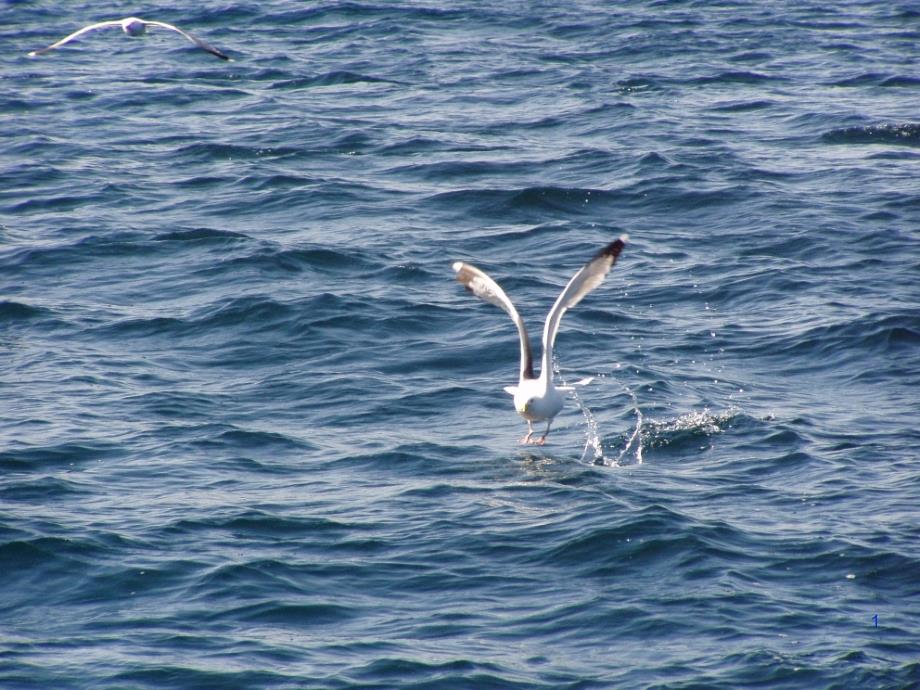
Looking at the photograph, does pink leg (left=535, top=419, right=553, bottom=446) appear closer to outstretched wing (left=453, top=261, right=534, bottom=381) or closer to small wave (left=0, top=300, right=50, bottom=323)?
outstretched wing (left=453, top=261, right=534, bottom=381)

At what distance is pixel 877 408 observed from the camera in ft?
51.4

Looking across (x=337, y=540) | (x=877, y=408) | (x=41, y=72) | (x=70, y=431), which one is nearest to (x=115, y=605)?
(x=337, y=540)

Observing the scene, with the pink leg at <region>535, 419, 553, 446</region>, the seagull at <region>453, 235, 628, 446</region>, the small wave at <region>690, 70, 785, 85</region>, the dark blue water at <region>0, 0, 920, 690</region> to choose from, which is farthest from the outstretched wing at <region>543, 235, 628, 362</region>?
the small wave at <region>690, 70, 785, 85</region>

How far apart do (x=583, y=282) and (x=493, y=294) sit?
1153mm

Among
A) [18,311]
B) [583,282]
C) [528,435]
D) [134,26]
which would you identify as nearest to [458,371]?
[528,435]

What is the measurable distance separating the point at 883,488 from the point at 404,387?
550 centimetres

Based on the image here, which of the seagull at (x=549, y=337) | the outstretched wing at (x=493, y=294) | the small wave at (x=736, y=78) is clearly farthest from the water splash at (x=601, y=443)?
the small wave at (x=736, y=78)

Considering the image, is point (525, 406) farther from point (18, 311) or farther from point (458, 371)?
point (18, 311)

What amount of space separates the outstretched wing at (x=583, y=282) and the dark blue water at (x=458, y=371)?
4.36 feet

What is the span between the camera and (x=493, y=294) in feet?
48.4

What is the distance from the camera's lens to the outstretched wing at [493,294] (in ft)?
46.7

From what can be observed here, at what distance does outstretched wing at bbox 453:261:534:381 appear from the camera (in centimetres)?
1423

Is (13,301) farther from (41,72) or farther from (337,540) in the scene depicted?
(41,72)

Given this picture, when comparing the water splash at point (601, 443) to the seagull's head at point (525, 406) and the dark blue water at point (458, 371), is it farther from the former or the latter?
the seagull's head at point (525, 406)
